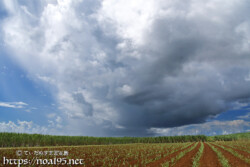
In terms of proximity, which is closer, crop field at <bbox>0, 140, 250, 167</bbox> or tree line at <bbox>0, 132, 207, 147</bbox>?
crop field at <bbox>0, 140, 250, 167</bbox>

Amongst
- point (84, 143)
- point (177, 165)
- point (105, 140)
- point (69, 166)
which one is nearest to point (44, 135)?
point (84, 143)

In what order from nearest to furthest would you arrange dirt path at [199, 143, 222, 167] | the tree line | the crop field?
1. dirt path at [199, 143, 222, 167]
2. the crop field
3. the tree line

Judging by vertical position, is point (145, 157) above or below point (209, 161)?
below

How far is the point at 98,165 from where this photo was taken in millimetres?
20172

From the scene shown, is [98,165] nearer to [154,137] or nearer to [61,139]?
[61,139]

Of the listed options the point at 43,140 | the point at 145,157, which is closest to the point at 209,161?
the point at 145,157

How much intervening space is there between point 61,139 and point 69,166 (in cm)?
5339

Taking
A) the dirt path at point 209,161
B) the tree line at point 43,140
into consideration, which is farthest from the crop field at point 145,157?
the tree line at point 43,140

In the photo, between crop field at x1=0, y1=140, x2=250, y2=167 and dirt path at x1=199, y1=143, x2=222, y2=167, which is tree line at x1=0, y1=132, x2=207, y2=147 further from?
dirt path at x1=199, y1=143, x2=222, y2=167

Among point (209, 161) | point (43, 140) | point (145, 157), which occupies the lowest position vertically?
point (43, 140)

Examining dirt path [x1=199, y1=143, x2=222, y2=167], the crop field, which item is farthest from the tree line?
dirt path [x1=199, y1=143, x2=222, y2=167]

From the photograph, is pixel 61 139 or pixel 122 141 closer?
pixel 61 139

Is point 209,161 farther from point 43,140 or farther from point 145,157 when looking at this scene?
point 43,140

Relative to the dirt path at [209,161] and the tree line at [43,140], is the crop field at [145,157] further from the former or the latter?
the tree line at [43,140]
